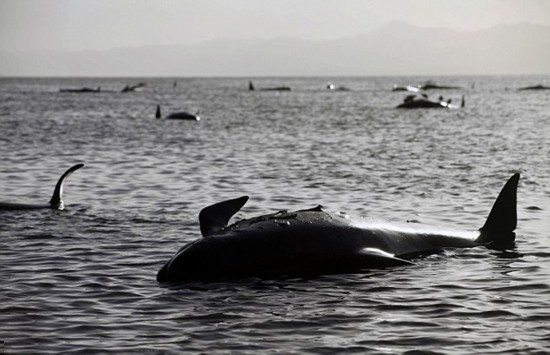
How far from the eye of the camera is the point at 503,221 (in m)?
16.1

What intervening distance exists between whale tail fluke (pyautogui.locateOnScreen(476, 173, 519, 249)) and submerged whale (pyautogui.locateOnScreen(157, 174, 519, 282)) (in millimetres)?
1728

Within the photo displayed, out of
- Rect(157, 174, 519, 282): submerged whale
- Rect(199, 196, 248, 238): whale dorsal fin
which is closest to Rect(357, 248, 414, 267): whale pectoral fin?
Rect(157, 174, 519, 282): submerged whale

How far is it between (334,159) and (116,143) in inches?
475

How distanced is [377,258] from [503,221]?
381 centimetres

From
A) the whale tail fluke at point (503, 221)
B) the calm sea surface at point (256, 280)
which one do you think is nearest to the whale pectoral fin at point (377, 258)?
the calm sea surface at point (256, 280)

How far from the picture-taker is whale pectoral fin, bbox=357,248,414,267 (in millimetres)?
13227

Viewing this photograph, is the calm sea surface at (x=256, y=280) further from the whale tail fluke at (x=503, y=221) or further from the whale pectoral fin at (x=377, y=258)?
the whale tail fluke at (x=503, y=221)

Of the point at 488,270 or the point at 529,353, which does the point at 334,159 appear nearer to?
the point at 488,270

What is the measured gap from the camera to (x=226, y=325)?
10.6 m

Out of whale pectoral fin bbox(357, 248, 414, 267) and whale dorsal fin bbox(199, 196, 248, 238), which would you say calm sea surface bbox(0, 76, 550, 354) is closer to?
whale pectoral fin bbox(357, 248, 414, 267)

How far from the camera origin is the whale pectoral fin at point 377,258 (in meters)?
13.2

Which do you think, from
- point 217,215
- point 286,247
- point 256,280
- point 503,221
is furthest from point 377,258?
point 503,221

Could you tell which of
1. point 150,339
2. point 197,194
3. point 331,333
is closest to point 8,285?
point 150,339

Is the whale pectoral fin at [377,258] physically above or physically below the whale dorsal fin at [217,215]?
below
